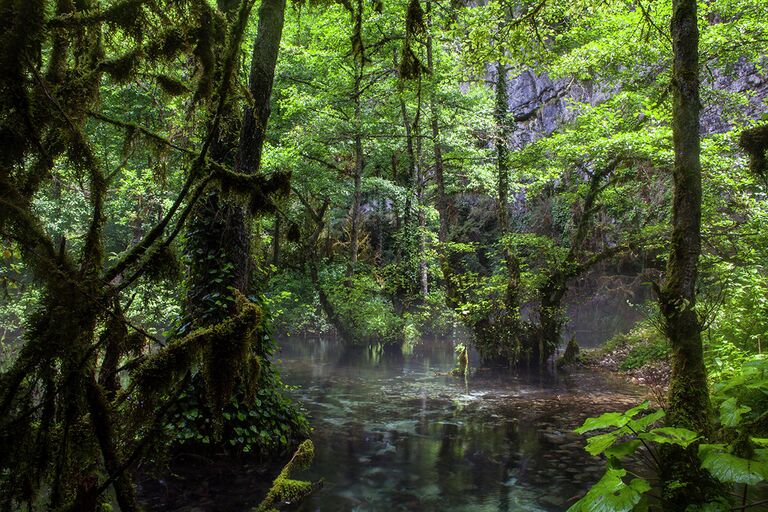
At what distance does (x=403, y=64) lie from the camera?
16.7 feet

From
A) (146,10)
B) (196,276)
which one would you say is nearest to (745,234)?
(196,276)

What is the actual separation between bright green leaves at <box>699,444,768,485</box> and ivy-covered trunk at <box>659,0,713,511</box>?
1.97 metres

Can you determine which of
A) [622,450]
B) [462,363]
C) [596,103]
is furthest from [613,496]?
[596,103]

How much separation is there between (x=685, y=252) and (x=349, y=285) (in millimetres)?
17007

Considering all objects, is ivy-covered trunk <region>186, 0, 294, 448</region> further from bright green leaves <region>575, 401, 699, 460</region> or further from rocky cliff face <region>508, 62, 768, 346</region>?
rocky cliff face <region>508, 62, 768, 346</region>

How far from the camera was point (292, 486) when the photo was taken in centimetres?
493

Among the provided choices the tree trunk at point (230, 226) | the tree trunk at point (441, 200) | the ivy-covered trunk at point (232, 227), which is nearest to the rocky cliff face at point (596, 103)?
the tree trunk at point (441, 200)

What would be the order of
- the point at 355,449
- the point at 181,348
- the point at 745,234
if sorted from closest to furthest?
the point at 181,348 < the point at 355,449 < the point at 745,234

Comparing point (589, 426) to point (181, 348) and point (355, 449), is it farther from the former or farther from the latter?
point (355, 449)

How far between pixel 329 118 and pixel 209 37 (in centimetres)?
1655

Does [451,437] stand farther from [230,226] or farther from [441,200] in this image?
[441,200]

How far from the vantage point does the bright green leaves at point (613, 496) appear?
2.83 metres

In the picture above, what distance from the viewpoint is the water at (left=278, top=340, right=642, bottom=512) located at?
607cm

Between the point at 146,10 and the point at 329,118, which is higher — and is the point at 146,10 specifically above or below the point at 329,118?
below
